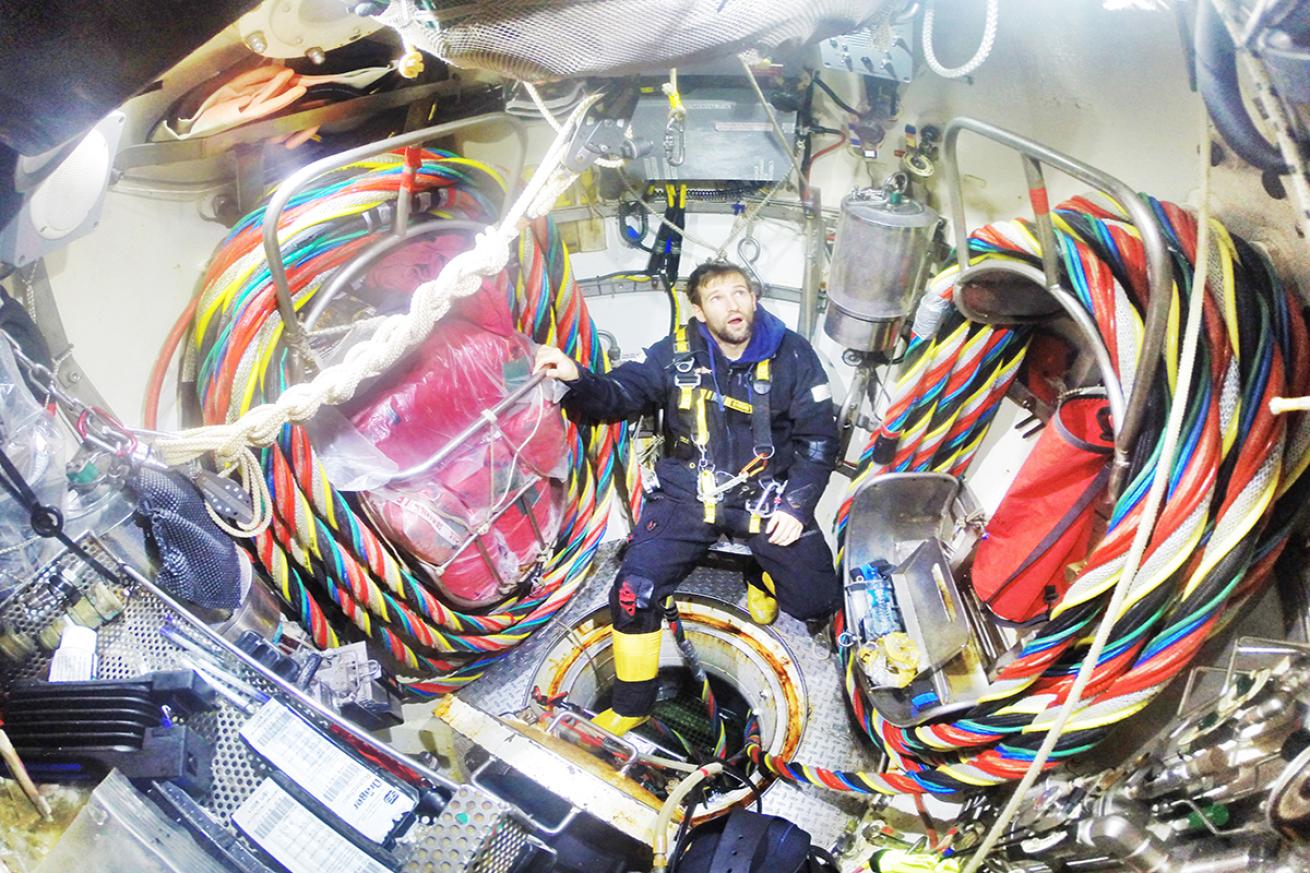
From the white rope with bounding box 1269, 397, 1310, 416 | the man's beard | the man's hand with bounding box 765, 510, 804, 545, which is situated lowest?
the man's hand with bounding box 765, 510, 804, 545

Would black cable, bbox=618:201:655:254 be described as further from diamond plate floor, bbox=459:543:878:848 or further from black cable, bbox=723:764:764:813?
black cable, bbox=723:764:764:813

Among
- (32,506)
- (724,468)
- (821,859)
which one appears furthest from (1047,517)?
(32,506)

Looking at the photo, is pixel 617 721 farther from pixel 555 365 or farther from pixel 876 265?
pixel 876 265

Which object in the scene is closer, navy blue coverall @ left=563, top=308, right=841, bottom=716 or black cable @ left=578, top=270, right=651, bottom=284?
navy blue coverall @ left=563, top=308, right=841, bottom=716

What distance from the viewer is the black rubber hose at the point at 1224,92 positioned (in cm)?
123

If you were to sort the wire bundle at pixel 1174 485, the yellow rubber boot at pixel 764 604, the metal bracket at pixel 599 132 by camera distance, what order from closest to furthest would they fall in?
the wire bundle at pixel 1174 485 → the metal bracket at pixel 599 132 → the yellow rubber boot at pixel 764 604

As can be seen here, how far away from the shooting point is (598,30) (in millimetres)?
1331

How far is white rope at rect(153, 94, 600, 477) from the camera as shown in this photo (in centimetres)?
179

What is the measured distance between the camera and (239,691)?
1742mm

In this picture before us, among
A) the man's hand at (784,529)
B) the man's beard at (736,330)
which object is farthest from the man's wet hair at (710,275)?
the man's hand at (784,529)

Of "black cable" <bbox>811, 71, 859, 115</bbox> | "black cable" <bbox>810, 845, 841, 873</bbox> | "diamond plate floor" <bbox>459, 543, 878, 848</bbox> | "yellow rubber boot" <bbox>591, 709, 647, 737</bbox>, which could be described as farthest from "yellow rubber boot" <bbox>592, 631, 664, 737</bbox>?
"black cable" <bbox>811, 71, 859, 115</bbox>

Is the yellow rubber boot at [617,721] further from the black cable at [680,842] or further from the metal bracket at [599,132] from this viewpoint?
the metal bracket at [599,132]

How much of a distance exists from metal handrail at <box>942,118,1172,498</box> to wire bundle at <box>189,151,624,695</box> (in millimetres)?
1514

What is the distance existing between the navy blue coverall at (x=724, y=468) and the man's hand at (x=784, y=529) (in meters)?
0.03
